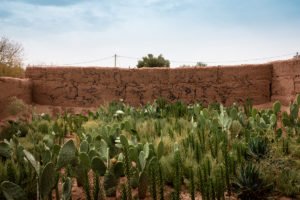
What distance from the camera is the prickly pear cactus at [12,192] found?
3.66 metres

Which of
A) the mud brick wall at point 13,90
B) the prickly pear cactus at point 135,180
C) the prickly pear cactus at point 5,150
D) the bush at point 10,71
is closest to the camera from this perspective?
the prickly pear cactus at point 135,180

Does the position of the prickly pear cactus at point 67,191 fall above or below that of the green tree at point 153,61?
below

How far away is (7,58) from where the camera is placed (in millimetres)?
22922

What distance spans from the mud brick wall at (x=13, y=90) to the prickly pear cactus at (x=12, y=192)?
29.9ft

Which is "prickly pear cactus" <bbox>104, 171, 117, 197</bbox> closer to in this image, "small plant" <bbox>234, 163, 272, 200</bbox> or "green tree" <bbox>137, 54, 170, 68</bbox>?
"small plant" <bbox>234, 163, 272, 200</bbox>

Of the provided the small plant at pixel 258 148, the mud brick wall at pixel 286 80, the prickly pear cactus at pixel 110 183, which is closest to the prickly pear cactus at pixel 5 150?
the prickly pear cactus at pixel 110 183

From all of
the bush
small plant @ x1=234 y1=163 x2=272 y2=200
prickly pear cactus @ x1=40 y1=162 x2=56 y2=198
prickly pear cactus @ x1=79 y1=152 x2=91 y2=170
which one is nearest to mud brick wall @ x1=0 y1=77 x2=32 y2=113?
the bush

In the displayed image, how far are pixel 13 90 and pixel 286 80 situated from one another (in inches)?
361

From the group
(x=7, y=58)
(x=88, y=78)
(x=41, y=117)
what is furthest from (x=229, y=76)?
(x=7, y=58)

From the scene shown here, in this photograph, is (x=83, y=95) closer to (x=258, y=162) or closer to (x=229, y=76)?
(x=229, y=76)

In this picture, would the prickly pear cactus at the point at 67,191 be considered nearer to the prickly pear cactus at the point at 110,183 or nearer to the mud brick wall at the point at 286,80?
the prickly pear cactus at the point at 110,183

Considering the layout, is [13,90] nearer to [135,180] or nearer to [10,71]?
[10,71]

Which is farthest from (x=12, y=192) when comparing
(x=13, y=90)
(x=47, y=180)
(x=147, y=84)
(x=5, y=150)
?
(x=147, y=84)

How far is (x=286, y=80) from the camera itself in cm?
1228
